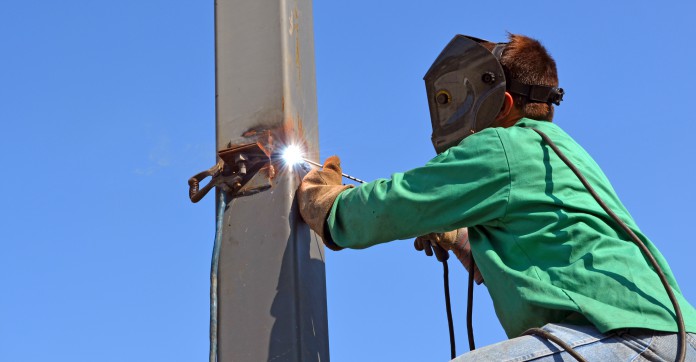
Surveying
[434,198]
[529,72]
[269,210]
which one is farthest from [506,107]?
[269,210]

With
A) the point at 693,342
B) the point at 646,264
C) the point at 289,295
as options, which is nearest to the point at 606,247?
the point at 646,264

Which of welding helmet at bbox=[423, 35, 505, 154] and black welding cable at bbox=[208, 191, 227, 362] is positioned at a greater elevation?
welding helmet at bbox=[423, 35, 505, 154]

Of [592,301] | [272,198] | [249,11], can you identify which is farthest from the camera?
[249,11]

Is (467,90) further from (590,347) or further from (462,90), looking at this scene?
(590,347)

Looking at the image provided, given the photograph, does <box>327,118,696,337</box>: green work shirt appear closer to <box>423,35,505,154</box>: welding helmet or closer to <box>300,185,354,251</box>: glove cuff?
<box>300,185,354,251</box>: glove cuff

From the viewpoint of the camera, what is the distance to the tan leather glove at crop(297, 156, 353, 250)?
344cm

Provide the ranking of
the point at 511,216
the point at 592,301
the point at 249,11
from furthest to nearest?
the point at 249,11 → the point at 511,216 → the point at 592,301

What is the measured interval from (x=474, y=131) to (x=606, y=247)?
71 centimetres

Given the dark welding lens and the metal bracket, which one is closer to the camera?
the metal bracket

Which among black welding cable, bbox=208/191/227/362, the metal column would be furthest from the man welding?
black welding cable, bbox=208/191/227/362

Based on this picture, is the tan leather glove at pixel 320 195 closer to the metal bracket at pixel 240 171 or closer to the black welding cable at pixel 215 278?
the metal bracket at pixel 240 171

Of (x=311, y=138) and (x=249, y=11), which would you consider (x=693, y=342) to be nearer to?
(x=311, y=138)

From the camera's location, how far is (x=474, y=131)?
3.68m

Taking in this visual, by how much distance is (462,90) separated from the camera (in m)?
3.72
